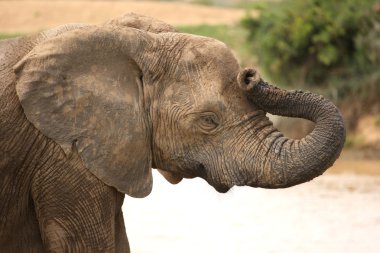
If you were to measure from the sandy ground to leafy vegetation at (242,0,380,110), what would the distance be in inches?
430

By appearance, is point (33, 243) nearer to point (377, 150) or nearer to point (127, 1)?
point (377, 150)

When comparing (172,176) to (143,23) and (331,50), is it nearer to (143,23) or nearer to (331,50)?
(143,23)

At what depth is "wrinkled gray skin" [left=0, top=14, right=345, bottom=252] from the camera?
17.6 ft

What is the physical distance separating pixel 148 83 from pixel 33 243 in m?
0.91

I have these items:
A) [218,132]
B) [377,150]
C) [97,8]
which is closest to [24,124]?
[218,132]

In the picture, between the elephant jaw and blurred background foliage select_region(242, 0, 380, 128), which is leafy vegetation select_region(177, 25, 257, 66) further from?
the elephant jaw

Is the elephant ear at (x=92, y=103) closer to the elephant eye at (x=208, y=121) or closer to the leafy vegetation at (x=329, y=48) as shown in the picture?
the elephant eye at (x=208, y=121)

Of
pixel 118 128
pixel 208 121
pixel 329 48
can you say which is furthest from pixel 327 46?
pixel 118 128

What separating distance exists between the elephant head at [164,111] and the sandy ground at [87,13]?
2279cm

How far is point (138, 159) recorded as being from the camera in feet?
17.9

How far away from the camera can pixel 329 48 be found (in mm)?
17875

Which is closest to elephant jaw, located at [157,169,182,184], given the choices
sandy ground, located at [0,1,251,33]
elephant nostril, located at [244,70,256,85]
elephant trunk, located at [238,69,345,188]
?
elephant trunk, located at [238,69,345,188]

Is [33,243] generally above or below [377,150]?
below

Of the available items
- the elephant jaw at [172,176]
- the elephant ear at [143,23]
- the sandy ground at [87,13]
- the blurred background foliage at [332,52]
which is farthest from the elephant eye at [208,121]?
the sandy ground at [87,13]
